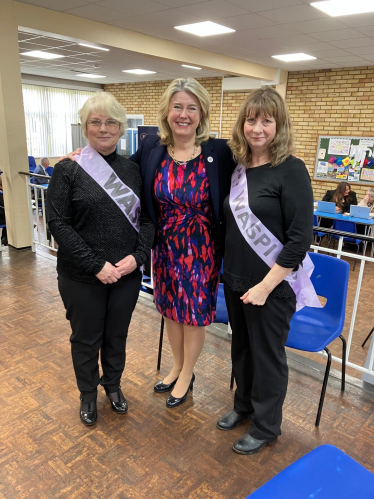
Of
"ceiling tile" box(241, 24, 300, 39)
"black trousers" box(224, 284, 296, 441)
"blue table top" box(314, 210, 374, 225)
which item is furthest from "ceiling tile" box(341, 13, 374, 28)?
"black trousers" box(224, 284, 296, 441)

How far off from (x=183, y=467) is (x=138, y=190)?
124cm

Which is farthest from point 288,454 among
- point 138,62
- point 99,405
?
point 138,62

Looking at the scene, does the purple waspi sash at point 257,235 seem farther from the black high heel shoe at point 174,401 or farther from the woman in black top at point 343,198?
the woman in black top at point 343,198

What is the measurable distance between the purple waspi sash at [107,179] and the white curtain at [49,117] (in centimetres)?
1070

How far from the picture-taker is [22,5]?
436cm

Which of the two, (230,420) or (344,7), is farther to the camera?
(344,7)

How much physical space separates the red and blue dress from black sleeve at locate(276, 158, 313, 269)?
0.39 m

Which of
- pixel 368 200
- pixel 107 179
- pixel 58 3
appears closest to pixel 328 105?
pixel 368 200

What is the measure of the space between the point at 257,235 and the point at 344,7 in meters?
3.95

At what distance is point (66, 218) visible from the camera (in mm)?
1639

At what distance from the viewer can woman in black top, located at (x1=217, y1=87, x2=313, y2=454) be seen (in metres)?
1.44

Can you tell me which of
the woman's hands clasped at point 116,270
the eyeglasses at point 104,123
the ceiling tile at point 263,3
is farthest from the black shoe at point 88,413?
the ceiling tile at point 263,3

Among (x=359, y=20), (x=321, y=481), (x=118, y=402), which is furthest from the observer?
(x=359, y=20)

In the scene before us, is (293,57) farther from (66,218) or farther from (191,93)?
(66,218)
